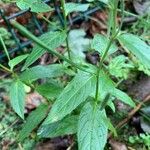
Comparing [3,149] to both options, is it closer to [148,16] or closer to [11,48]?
[11,48]

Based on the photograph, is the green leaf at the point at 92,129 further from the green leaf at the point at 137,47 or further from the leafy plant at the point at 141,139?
the leafy plant at the point at 141,139

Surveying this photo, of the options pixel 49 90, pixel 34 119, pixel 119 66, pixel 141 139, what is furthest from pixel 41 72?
pixel 141 139

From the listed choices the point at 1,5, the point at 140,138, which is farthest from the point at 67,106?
the point at 1,5

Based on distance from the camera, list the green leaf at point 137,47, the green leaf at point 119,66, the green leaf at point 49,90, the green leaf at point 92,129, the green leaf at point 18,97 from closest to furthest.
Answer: the green leaf at point 137,47 → the green leaf at point 92,129 → the green leaf at point 18,97 → the green leaf at point 49,90 → the green leaf at point 119,66

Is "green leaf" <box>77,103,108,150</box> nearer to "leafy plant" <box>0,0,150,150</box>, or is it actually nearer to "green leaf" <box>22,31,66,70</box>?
"leafy plant" <box>0,0,150,150</box>

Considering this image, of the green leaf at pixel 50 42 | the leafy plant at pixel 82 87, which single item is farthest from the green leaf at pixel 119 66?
the green leaf at pixel 50 42

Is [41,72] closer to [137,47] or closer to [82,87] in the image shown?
[82,87]
